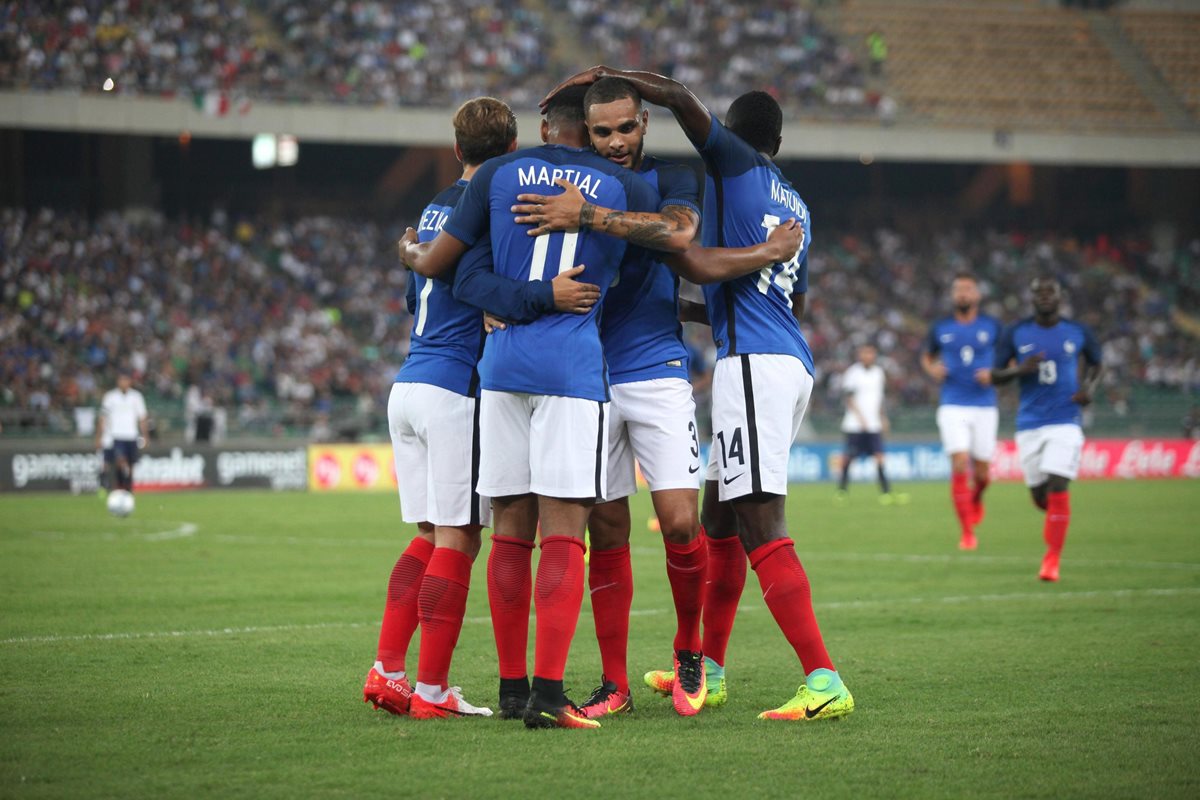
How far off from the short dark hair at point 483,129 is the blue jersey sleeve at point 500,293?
629mm

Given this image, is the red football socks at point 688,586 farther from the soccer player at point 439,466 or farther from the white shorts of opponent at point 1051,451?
the white shorts of opponent at point 1051,451

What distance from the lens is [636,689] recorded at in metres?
7.16

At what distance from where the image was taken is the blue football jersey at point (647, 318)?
20.8ft

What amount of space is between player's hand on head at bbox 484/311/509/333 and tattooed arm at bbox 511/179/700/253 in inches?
16.4

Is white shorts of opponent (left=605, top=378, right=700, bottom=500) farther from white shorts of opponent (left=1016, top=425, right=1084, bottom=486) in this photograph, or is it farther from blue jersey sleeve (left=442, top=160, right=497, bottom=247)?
white shorts of opponent (left=1016, top=425, right=1084, bottom=486)

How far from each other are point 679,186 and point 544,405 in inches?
44.8

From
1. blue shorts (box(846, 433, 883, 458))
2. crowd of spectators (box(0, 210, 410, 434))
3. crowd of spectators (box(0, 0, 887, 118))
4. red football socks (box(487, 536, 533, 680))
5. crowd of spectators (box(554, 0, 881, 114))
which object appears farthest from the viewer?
crowd of spectators (box(554, 0, 881, 114))

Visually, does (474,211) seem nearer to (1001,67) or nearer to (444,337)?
(444,337)

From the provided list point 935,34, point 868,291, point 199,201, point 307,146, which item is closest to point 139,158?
point 199,201

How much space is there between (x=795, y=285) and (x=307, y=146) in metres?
39.0

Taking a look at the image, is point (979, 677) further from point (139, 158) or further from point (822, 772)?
point (139, 158)

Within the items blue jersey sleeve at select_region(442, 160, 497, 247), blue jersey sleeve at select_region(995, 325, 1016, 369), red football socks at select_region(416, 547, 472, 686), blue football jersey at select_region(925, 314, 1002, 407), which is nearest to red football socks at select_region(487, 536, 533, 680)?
→ red football socks at select_region(416, 547, 472, 686)

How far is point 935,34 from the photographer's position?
48719 millimetres

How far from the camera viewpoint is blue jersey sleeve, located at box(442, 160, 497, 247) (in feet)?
19.8
